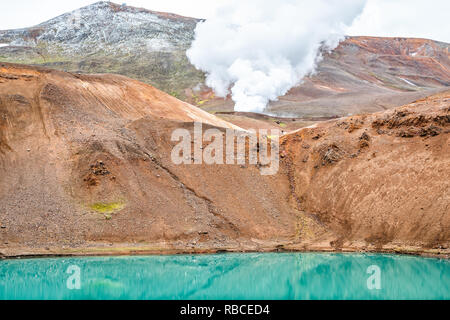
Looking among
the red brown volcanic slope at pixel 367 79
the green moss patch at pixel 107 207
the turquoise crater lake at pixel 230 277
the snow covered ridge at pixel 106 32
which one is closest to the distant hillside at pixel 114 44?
the snow covered ridge at pixel 106 32

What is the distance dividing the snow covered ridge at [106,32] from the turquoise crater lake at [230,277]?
3372 inches

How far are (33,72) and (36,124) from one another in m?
7.11

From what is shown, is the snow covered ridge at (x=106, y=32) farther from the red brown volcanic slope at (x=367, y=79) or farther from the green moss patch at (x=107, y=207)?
the green moss patch at (x=107, y=207)

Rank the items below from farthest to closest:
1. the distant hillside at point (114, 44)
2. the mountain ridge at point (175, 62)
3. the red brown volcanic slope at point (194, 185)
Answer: the distant hillside at point (114, 44) < the mountain ridge at point (175, 62) < the red brown volcanic slope at point (194, 185)

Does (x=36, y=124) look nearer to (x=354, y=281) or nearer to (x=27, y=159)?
(x=27, y=159)

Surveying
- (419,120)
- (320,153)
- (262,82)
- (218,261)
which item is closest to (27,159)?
(218,261)

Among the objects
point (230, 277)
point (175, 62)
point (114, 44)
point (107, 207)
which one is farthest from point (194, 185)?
point (114, 44)

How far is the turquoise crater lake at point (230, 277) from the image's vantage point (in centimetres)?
1994

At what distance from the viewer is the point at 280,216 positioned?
32688 millimetres

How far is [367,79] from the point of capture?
116m

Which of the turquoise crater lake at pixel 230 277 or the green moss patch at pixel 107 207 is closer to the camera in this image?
the turquoise crater lake at pixel 230 277

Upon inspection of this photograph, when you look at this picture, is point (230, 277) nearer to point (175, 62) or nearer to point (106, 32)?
point (175, 62)

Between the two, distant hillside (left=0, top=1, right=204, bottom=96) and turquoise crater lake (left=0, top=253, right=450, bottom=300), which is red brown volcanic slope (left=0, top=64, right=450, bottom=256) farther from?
distant hillside (left=0, top=1, right=204, bottom=96)

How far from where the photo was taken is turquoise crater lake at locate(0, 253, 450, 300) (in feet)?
65.4
